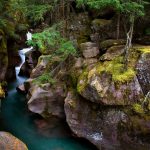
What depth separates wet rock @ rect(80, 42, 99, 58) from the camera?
639 inches

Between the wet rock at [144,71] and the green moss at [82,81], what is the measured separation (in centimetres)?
272

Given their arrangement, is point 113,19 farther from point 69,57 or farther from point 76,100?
point 76,100

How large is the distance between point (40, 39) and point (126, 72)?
433 cm

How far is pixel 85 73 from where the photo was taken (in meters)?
15.4

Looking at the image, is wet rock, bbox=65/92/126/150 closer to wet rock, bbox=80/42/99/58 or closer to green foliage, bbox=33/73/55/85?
green foliage, bbox=33/73/55/85

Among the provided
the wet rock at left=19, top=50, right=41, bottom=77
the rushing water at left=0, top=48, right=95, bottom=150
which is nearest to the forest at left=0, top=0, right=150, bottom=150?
the rushing water at left=0, top=48, right=95, bottom=150

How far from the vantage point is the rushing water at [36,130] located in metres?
15.6

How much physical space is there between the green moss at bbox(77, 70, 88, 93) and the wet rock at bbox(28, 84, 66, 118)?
1.87 m

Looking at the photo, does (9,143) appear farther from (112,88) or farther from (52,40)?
(52,40)

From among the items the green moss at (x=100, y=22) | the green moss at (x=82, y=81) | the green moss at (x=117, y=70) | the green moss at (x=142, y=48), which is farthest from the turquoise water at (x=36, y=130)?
the green moss at (x=100, y=22)

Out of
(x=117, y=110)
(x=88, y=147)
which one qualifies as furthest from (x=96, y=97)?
(x=88, y=147)

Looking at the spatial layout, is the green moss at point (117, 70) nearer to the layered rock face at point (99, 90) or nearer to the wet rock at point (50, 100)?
the layered rock face at point (99, 90)

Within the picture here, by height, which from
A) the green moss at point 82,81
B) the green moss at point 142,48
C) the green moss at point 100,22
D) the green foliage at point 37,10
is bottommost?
the green moss at point 82,81

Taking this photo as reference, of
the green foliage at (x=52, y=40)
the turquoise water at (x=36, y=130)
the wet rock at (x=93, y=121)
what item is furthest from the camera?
Answer: the turquoise water at (x=36, y=130)
